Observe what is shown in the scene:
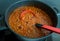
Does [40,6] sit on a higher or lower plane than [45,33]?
higher

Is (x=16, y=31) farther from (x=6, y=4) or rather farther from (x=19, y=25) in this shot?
(x=6, y=4)

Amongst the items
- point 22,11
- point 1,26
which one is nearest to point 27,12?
point 22,11

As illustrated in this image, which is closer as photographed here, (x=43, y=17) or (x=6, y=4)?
(x=43, y=17)

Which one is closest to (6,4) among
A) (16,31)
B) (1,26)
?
(1,26)

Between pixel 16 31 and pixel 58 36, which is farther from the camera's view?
pixel 58 36

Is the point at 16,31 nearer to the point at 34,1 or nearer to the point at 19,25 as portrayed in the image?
the point at 19,25

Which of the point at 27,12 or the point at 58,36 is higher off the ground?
the point at 27,12
